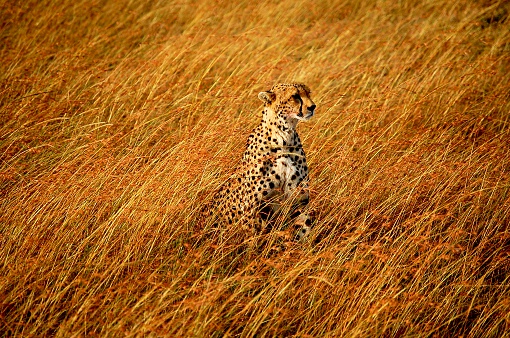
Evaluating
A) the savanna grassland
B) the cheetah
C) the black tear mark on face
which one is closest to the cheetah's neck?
the cheetah

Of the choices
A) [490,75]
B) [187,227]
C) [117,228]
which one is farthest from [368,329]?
[490,75]

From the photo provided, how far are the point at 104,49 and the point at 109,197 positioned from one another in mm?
2945

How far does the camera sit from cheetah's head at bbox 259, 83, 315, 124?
348 cm

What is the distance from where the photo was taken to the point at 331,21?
6.76 meters

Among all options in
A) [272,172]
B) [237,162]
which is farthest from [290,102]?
[237,162]

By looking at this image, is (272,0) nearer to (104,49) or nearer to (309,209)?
(104,49)

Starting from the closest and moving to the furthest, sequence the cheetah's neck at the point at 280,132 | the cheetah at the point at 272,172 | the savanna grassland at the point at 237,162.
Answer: the savanna grassland at the point at 237,162 → the cheetah at the point at 272,172 → the cheetah's neck at the point at 280,132

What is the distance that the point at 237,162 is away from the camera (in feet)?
12.7

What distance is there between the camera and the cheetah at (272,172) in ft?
11.3

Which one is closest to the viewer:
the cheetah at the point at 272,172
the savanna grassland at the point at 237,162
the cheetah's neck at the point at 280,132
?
the savanna grassland at the point at 237,162

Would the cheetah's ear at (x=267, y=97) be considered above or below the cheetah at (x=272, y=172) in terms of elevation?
above

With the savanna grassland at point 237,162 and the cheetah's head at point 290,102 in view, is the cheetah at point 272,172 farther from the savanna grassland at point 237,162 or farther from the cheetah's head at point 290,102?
the savanna grassland at point 237,162

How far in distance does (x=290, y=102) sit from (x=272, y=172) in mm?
438

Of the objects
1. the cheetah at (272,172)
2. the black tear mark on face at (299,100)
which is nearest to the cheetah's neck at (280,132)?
the cheetah at (272,172)
